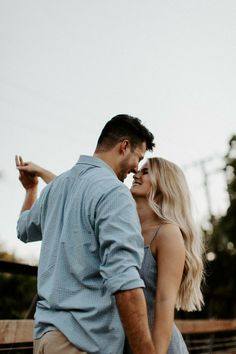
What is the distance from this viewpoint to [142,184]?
2270 millimetres

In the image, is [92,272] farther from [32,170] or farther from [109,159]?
[32,170]

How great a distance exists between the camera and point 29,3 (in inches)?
361

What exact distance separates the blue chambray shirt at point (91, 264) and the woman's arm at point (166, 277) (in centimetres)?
21

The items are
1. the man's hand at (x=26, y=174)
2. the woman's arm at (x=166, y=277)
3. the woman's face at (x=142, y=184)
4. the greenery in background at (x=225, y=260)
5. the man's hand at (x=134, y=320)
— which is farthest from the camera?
the greenery in background at (x=225, y=260)

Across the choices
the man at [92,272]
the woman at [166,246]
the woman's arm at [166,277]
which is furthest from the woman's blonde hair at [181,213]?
the man at [92,272]

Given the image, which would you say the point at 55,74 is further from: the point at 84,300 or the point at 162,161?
the point at 84,300

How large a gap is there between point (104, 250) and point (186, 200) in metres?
0.81

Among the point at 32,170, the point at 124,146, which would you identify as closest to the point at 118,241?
the point at 124,146

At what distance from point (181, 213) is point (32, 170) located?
0.87 metres

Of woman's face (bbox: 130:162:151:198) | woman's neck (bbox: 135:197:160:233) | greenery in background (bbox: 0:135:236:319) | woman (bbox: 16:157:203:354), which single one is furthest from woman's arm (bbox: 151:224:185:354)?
greenery in background (bbox: 0:135:236:319)

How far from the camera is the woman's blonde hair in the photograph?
2.03 metres

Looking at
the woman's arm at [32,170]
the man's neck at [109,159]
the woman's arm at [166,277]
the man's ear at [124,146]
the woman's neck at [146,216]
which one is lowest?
the woman's arm at [166,277]

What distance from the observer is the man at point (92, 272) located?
1385mm

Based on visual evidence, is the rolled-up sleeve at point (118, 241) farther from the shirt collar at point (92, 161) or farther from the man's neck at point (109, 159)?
the man's neck at point (109, 159)
